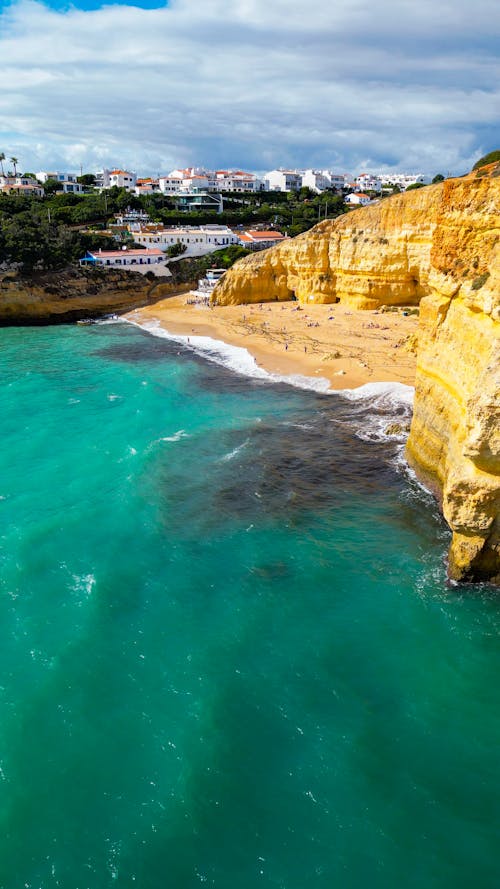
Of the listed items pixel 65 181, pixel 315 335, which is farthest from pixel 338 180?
pixel 315 335

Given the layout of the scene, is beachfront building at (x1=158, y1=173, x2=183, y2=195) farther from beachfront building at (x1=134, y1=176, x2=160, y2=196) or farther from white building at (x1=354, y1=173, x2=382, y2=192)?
white building at (x1=354, y1=173, x2=382, y2=192)

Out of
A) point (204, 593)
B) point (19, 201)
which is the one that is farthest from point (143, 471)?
point (19, 201)

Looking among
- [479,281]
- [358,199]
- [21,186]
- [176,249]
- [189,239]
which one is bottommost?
[479,281]

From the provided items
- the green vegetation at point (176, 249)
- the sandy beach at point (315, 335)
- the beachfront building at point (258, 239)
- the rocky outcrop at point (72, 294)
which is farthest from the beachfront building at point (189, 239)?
the sandy beach at point (315, 335)

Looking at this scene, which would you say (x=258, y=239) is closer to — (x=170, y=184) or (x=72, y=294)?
(x=72, y=294)

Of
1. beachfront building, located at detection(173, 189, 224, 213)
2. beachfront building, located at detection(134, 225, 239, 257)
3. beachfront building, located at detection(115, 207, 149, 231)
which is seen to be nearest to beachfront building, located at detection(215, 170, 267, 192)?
beachfront building, located at detection(173, 189, 224, 213)

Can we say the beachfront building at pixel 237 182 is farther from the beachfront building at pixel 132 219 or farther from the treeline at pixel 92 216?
the beachfront building at pixel 132 219

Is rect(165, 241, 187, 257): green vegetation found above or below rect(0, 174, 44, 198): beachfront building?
A: below
